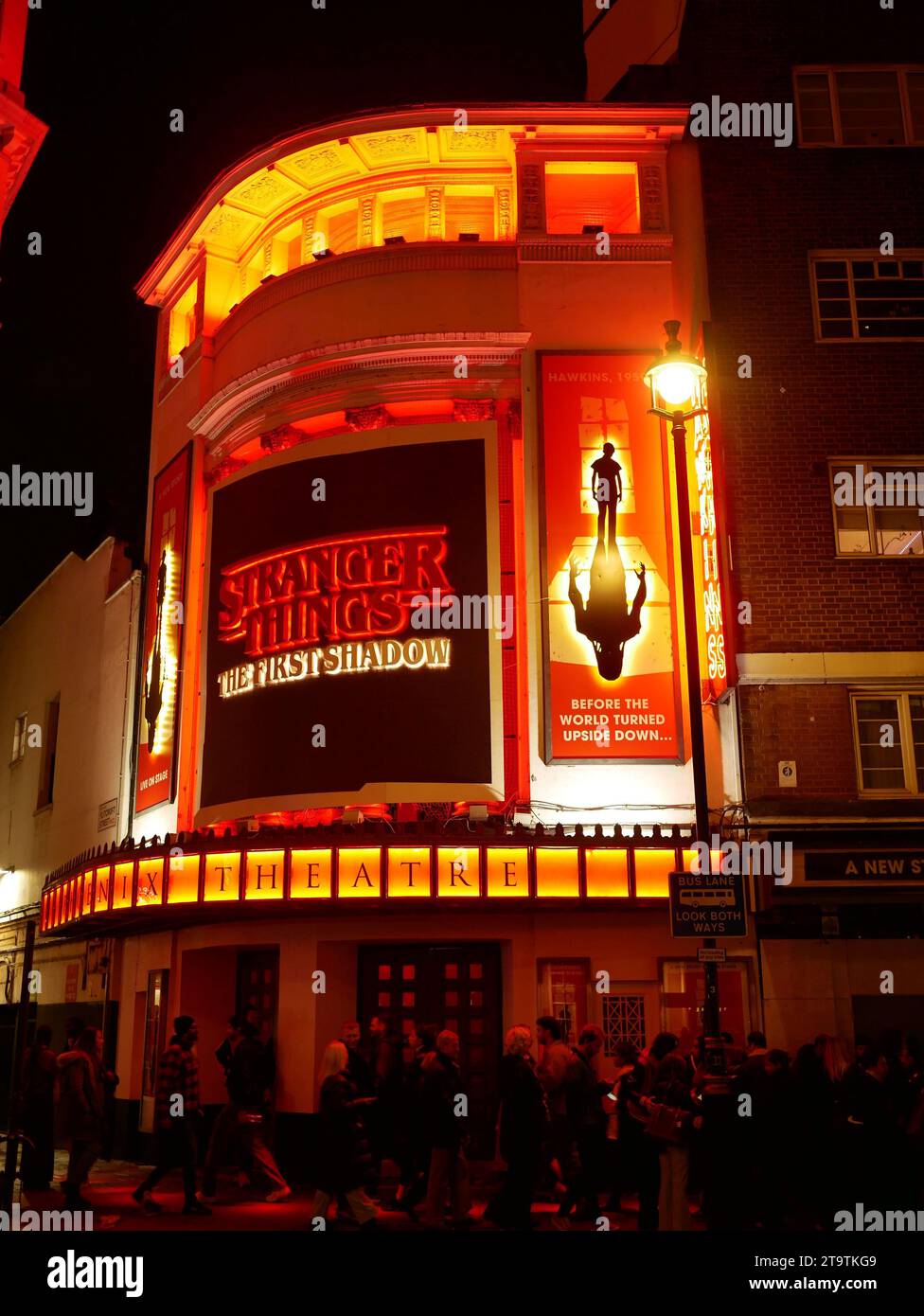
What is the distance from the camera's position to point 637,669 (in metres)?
19.0

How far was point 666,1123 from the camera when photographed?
1126cm

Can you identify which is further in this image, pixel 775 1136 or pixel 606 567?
pixel 606 567

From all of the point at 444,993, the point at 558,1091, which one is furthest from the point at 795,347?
the point at 558,1091

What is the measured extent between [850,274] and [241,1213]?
16459mm

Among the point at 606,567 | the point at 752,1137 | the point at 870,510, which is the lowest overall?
the point at 752,1137

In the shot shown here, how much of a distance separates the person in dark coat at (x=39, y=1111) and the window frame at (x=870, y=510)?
12981 millimetres

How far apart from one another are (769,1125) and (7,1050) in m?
22.4

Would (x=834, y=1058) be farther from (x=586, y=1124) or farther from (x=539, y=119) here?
(x=539, y=119)

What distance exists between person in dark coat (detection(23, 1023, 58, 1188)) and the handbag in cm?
786

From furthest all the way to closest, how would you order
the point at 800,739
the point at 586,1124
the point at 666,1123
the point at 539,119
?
the point at 539,119, the point at 800,739, the point at 586,1124, the point at 666,1123

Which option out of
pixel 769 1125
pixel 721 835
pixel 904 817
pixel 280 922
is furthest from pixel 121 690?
pixel 769 1125

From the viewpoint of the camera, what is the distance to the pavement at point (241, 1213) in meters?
13.7
